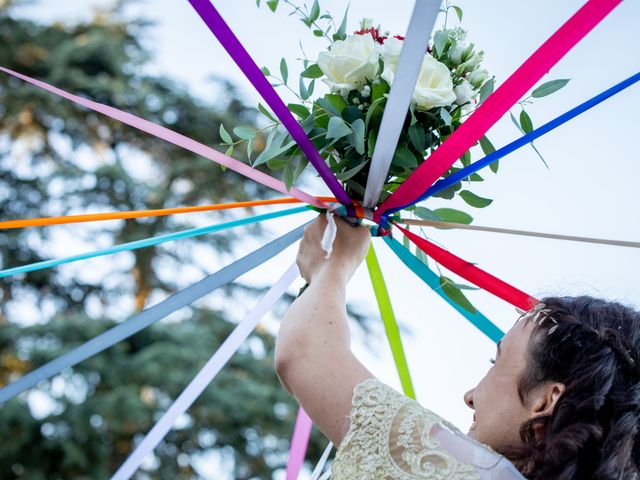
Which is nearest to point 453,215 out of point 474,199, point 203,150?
point 474,199

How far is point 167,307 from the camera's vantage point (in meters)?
2.83

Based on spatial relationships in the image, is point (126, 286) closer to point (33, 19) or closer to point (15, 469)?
point (15, 469)

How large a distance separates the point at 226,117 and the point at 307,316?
11.0 meters

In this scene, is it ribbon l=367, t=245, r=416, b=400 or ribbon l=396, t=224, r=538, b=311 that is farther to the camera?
ribbon l=367, t=245, r=416, b=400

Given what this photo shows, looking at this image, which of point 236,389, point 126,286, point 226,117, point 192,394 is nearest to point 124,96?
point 226,117

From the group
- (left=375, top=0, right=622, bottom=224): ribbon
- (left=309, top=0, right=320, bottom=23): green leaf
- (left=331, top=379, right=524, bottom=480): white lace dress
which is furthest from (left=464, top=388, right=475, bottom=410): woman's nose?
(left=309, top=0, right=320, bottom=23): green leaf

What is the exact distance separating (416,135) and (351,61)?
265 mm

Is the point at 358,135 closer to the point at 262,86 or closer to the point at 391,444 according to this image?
the point at 262,86

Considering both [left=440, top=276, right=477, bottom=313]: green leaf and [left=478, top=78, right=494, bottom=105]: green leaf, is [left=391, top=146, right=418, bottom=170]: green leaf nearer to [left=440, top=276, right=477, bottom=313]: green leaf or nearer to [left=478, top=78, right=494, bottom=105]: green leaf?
[left=478, top=78, right=494, bottom=105]: green leaf

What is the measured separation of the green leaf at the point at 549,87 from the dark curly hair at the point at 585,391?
1.89ft

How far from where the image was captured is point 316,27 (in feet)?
7.94

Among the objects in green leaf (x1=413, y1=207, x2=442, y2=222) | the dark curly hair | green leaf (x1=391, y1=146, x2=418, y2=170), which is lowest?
the dark curly hair

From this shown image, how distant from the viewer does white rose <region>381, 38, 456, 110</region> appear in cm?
209

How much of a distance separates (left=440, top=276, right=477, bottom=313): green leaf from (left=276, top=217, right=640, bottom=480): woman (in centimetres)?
49
